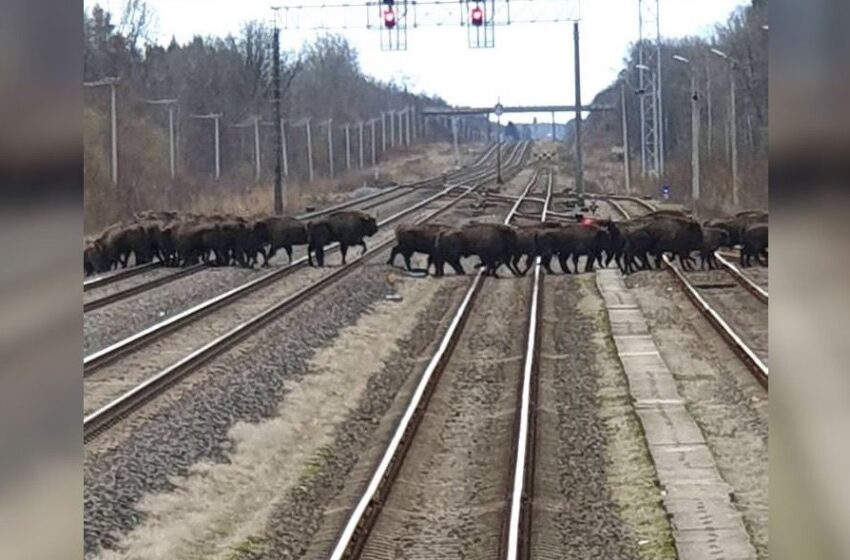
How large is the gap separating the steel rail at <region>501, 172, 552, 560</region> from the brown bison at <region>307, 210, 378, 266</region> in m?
3.50

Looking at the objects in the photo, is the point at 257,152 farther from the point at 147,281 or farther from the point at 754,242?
the point at 754,242

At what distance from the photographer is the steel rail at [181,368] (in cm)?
514

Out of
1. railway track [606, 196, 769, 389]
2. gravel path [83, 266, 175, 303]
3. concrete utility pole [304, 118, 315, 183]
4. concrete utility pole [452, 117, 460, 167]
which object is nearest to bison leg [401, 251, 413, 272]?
gravel path [83, 266, 175, 303]

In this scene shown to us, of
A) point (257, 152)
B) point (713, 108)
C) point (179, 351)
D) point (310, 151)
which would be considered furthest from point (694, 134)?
point (310, 151)

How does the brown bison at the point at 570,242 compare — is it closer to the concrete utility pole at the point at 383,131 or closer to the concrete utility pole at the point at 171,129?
the concrete utility pole at the point at 171,129

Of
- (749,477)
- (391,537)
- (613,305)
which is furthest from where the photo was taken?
(613,305)

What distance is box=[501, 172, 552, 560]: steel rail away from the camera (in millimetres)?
3746

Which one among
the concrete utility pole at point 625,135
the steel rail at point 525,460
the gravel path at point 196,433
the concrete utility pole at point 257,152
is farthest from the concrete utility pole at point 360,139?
the steel rail at point 525,460

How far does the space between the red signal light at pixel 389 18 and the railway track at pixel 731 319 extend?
2849 millimetres

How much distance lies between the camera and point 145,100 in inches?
522

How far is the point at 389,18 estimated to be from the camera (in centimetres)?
778
